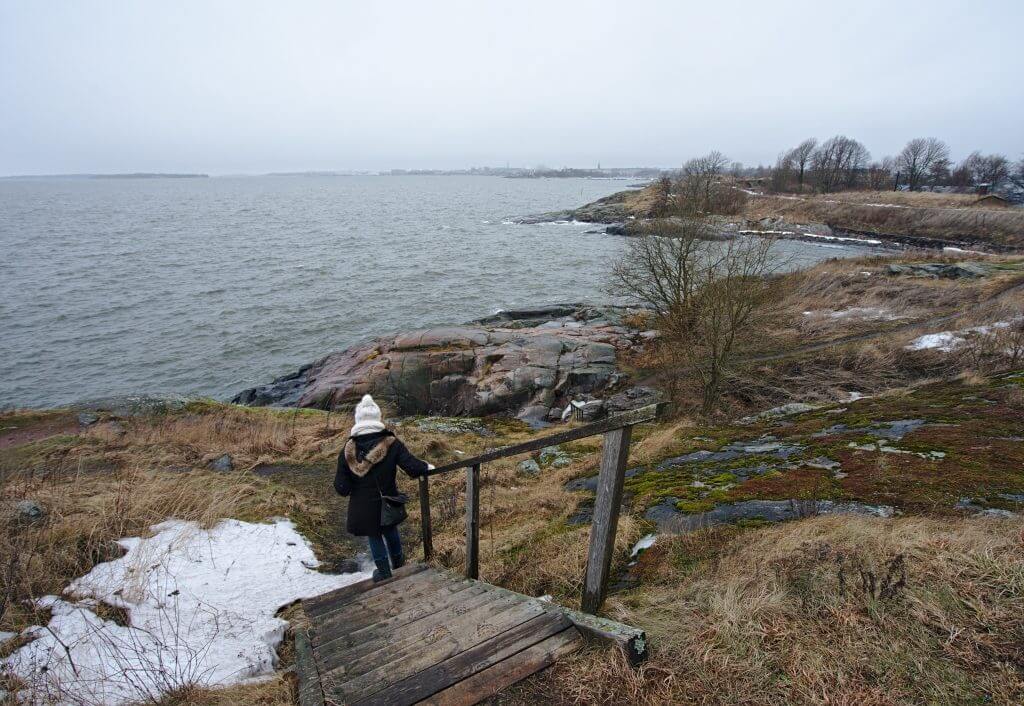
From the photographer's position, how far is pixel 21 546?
5152 millimetres

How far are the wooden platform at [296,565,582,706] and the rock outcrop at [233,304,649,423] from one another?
1226 centimetres

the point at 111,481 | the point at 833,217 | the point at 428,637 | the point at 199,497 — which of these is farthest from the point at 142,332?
the point at 833,217

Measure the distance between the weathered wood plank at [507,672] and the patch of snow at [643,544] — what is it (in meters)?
2.01

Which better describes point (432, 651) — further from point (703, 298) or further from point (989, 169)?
point (989, 169)

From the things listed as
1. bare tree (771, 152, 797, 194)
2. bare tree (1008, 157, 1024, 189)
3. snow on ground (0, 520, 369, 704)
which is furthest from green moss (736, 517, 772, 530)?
bare tree (1008, 157, 1024, 189)

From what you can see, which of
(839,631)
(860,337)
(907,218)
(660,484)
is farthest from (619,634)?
(907,218)

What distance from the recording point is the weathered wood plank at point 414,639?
11.4ft

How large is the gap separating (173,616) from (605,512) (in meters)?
4.12

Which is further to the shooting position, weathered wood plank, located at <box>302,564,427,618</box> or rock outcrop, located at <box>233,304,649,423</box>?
rock outcrop, located at <box>233,304,649,423</box>

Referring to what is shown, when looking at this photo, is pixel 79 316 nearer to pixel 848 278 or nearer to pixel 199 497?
pixel 199 497

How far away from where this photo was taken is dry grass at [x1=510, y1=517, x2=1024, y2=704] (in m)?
2.60

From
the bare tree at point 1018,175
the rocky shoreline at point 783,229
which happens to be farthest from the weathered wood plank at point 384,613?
the bare tree at point 1018,175

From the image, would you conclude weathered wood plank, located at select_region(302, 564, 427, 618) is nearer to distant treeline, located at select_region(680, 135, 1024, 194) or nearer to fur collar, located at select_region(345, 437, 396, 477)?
fur collar, located at select_region(345, 437, 396, 477)

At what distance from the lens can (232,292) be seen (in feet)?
109
